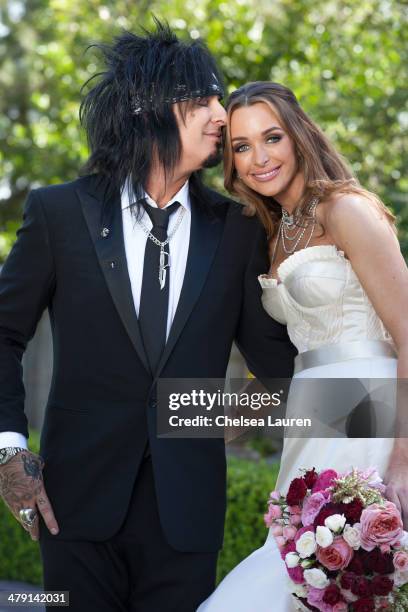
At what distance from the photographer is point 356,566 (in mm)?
2396

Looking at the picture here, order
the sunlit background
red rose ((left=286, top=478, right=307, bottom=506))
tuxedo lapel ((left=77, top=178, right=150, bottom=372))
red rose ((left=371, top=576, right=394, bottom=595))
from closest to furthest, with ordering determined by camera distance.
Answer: red rose ((left=371, top=576, right=394, bottom=595)) → red rose ((left=286, top=478, right=307, bottom=506)) → tuxedo lapel ((left=77, top=178, right=150, bottom=372)) → the sunlit background

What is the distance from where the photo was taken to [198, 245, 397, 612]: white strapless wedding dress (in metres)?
2.82

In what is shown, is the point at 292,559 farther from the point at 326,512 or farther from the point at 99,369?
the point at 99,369

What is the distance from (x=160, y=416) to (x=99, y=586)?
571mm

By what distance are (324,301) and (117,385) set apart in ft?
2.32

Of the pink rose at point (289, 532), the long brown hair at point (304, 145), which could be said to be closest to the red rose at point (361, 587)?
the pink rose at point (289, 532)

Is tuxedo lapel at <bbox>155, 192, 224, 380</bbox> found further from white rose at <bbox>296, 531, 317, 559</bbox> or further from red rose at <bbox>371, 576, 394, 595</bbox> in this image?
red rose at <bbox>371, 576, 394, 595</bbox>

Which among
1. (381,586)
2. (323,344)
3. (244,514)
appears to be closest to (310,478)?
(381,586)

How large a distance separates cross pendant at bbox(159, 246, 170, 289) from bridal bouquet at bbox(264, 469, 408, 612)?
875mm

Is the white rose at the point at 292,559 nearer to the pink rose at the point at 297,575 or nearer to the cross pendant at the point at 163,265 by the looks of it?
the pink rose at the point at 297,575

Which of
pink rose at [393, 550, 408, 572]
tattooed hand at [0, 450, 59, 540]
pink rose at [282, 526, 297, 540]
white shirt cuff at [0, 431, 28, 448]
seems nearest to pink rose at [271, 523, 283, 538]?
pink rose at [282, 526, 297, 540]

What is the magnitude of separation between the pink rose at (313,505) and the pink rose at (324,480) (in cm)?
3

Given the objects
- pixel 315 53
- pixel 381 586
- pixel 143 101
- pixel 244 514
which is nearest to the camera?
pixel 381 586

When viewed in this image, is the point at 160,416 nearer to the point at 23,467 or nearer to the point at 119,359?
the point at 119,359
